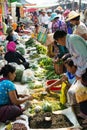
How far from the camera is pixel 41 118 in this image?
5.58 metres

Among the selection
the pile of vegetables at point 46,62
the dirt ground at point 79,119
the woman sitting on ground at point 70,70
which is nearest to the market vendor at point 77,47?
the woman sitting on ground at point 70,70

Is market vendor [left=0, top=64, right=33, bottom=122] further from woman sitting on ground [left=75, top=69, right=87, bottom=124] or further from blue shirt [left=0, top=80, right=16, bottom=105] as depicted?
woman sitting on ground [left=75, top=69, right=87, bottom=124]

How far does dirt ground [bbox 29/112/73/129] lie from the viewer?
5383 millimetres

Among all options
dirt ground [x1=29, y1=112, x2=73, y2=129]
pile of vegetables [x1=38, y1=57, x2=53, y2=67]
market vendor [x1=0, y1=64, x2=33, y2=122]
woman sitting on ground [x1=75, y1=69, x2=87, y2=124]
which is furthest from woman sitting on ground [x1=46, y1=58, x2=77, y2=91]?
pile of vegetables [x1=38, y1=57, x2=53, y2=67]

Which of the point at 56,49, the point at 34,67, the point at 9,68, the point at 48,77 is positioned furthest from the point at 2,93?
the point at 34,67

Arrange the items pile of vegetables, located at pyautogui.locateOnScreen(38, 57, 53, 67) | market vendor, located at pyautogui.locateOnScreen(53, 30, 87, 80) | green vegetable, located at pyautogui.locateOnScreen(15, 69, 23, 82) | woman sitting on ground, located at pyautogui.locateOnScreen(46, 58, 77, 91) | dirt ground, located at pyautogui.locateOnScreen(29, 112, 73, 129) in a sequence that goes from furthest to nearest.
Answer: pile of vegetables, located at pyautogui.locateOnScreen(38, 57, 53, 67)
green vegetable, located at pyautogui.locateOnScreen(15, 69, 23, 82)
woman sitting on ground, located at pyautogui.locateOnScreen(46, 58, 77, 91)
market vendor, located at pyautogui.locateOnScreen(53, 30, 87, 80)
dirt ground, located at pyautogui.locateOnScreen(29, 112, 73, 129)

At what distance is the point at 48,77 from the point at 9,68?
2.92 meters

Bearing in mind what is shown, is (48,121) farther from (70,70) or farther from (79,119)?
(70,70)

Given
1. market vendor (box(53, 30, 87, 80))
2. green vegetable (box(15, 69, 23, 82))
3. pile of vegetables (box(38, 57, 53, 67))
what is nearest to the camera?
market vendor (box(53, 30, 87, 80))

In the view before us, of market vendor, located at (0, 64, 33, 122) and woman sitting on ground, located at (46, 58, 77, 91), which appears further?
woman sitting on ground, located at (46, 58, 77, 91)

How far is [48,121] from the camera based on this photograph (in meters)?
5.46

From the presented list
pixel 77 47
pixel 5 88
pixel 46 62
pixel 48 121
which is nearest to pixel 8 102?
pixel 5 88

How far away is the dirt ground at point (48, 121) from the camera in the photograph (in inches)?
Result: 212

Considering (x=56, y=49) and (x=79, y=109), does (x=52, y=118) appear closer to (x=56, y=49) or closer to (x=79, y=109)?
(x=79, y=109)
